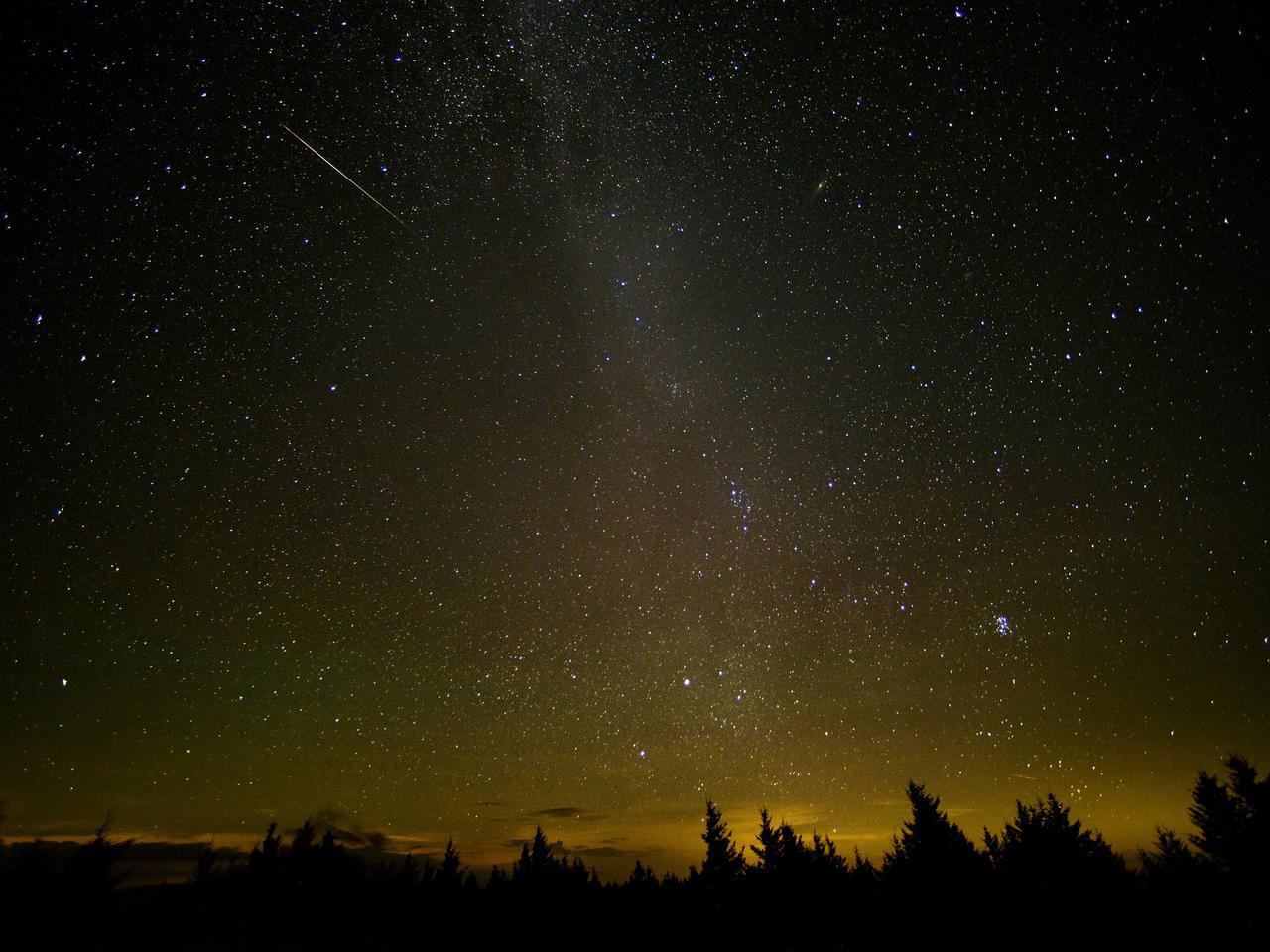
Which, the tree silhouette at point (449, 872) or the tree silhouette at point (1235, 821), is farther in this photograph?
the tree silhouette at point (449, 872)

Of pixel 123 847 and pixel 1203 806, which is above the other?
pixel 1203 806

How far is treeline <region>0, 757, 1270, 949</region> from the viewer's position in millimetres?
17094

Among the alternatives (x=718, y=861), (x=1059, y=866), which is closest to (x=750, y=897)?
(x=718, y=861)

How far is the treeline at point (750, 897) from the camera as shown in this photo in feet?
56.1

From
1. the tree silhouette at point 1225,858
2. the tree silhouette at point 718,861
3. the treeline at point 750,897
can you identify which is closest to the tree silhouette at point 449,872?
the treeline at point 750,897

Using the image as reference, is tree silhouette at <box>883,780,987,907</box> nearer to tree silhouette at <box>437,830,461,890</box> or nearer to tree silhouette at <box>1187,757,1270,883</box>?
tree silhouette at <box>1187,757,1270,883</box>

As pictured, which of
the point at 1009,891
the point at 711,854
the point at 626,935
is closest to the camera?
the point at 1009,891

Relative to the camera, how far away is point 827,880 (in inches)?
976

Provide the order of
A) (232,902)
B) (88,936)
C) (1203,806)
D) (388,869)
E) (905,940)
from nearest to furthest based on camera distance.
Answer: (905,940) → (1203,806) → (88,936) → (232,902) → (388,869)

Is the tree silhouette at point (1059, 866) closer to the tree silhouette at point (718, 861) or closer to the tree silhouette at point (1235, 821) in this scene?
the tree silhouette at point (1235, 821)

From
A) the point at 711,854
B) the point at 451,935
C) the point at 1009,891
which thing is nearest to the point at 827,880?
the point at 711,854

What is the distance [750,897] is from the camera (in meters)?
25.1

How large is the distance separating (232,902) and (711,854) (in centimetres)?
3043

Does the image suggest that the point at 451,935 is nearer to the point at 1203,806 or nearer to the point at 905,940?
the point at 905,940
